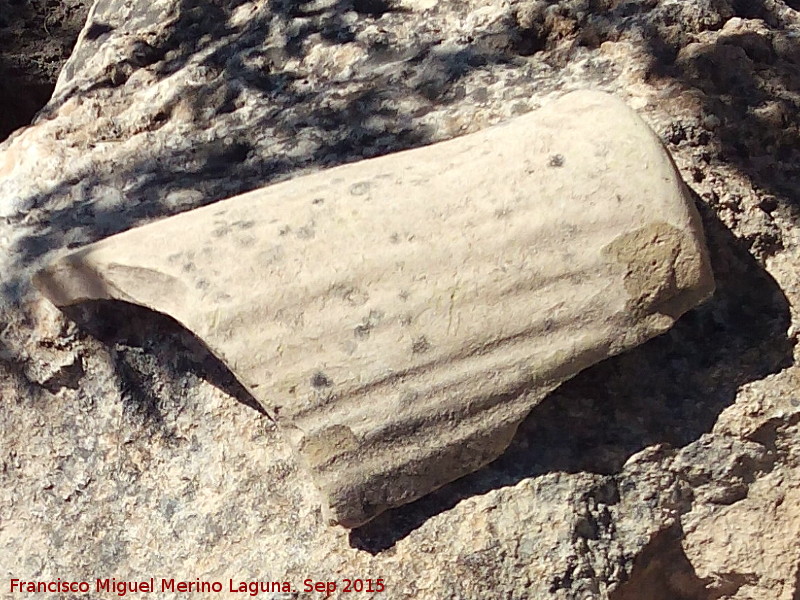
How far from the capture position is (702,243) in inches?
53.6

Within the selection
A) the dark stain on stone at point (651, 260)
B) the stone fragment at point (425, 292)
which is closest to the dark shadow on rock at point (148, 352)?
the stone fragment at point (425, 292)

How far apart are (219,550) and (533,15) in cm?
114

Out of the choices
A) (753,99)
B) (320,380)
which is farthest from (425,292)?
(753,99)

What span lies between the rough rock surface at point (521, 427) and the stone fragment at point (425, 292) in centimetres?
14

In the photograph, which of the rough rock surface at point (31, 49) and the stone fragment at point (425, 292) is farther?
Answer: the rough rock surface at point (31, 49)

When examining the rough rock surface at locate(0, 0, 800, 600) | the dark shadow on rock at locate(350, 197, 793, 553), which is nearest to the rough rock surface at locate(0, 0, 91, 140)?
the rough rock surface at locate(0, 0, 800, 600)

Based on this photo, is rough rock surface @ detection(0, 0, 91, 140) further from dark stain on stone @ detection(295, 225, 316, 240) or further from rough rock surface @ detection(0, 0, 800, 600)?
dark stain on stone @ detection(295, 225, 316, 240)

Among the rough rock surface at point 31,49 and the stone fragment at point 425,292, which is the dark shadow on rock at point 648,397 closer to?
the stone fragment at point 425,292

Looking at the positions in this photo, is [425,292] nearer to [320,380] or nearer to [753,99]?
[320,380]

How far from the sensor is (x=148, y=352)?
5.06 feet

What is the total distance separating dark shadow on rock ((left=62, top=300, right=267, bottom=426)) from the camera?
1523 mm

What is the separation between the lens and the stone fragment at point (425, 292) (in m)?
1.29

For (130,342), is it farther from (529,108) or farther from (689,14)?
(689,14)

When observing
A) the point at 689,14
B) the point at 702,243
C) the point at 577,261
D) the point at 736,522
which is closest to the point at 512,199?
the point at 577,261
